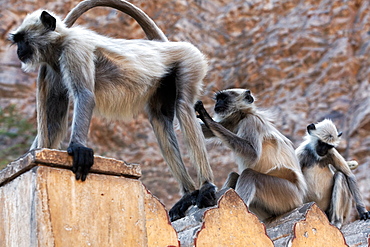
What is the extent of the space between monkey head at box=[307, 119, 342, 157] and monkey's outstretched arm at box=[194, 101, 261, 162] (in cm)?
Result: 119

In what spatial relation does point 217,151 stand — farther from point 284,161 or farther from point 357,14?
point 284,161

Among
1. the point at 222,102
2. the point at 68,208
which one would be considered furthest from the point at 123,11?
the point at 68,208

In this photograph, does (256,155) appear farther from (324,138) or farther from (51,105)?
(51,105)

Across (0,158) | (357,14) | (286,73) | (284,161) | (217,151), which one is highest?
(284,161)

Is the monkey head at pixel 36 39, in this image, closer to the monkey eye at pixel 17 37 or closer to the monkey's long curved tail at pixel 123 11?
the monkey eye at pixel 17 37

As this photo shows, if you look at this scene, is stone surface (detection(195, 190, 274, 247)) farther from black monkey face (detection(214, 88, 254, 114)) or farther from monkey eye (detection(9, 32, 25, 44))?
monkey eye (detection(9, 32, 25, 44))

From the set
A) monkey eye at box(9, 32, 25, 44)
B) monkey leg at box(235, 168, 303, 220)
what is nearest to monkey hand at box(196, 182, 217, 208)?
monkey leg at box(235, 168, 303, 220)

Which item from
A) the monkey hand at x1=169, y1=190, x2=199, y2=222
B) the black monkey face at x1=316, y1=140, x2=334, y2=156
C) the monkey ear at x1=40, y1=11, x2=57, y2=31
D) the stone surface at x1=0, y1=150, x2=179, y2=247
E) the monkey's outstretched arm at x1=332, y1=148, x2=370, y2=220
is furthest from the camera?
the black monkey face at x1=316, y1=140, x2=334, y2=156

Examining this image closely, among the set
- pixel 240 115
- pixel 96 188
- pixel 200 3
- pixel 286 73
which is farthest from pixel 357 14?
pixel 96 188

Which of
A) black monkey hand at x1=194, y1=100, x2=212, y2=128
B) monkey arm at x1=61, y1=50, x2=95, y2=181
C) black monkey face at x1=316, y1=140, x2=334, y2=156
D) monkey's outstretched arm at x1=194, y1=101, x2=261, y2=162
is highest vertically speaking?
monkey arm at x1=61, y1=50, x2=95, y2=181

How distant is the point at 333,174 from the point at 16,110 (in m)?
7.14

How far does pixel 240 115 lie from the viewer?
411 cm

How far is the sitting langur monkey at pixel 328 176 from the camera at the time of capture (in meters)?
4.73

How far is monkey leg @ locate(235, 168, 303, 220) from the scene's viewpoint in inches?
145
